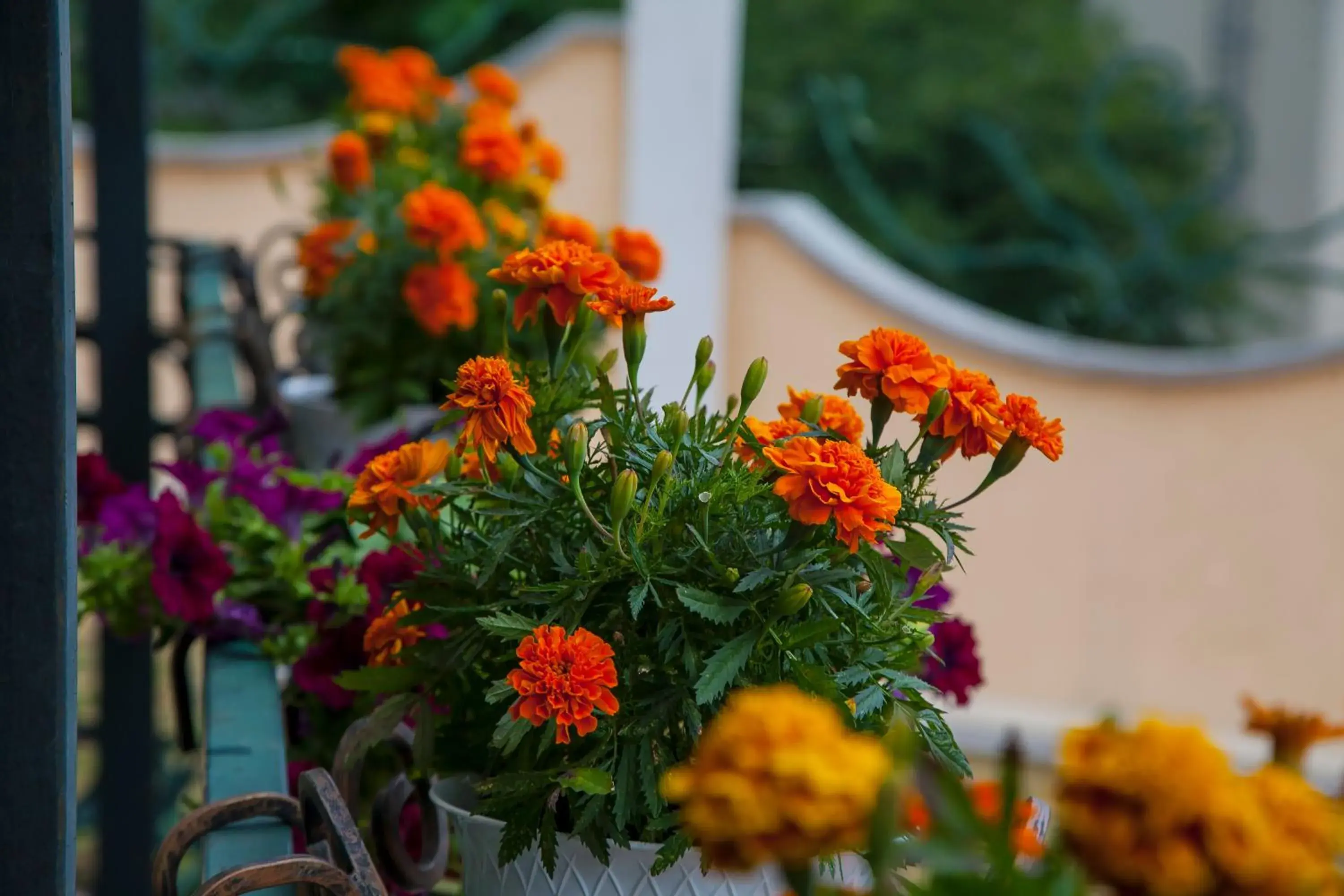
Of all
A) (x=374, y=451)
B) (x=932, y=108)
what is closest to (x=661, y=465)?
(x=374, y=451)

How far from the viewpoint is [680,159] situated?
3309mm

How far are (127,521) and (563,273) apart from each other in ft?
1.75

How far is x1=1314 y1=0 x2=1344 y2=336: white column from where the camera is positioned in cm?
600

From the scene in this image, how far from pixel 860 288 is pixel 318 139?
4.57 ft

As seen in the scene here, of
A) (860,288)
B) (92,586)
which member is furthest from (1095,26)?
(92,586)

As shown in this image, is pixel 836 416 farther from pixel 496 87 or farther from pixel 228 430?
pixel 496 87

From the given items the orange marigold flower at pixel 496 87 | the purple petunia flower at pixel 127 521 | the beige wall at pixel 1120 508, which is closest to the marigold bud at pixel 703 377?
the purple petunia flower at pixel 127 521

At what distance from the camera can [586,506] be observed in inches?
26.9

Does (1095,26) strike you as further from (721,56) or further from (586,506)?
(586,506)

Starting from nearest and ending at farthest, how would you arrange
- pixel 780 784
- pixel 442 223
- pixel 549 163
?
1. pixel 780 784
2. pixel 442 223
3. pixel 549 163

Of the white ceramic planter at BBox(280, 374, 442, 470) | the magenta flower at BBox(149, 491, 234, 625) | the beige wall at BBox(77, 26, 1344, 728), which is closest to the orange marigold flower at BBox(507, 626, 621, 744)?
the magenta flower at BBox(149, 491, 234, 625)

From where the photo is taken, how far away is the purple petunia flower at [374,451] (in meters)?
1.01

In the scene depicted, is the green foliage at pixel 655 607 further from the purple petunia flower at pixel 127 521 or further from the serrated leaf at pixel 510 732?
the purple petunia flower at pixel 127 521

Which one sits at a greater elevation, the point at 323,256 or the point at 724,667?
the point at 323,256
